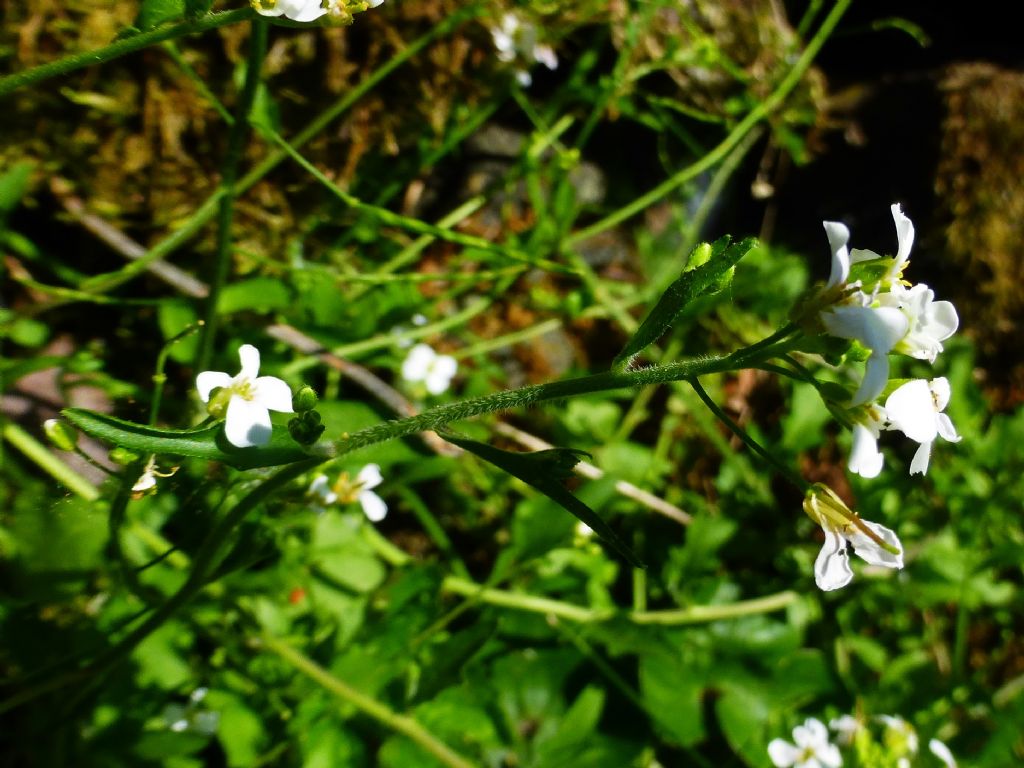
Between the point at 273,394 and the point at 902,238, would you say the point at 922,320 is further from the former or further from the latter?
the point at 273,394

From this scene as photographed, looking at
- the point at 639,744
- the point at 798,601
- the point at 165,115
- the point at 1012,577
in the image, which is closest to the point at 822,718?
the point at 798,601

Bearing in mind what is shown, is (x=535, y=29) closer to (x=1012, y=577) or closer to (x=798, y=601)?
(x=798, y=601)

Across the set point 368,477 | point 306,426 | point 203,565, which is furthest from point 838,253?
point 368,477

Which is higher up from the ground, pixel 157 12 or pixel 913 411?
pixel 157 12

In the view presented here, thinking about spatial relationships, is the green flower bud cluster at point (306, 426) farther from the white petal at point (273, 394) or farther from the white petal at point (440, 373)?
the white petal at point (440, 373)

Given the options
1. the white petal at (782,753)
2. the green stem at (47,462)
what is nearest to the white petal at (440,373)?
the green stem at (47,462)

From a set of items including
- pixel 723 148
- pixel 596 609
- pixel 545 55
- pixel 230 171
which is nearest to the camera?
pixel 230 171
